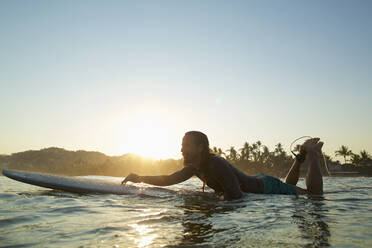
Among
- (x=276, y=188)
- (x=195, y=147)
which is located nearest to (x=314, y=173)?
(x=276, y=188)

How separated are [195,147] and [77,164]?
115 m

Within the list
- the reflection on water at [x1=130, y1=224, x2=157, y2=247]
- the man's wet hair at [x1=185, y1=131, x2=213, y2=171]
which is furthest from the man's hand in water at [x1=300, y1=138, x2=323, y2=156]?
the reflection on water at [x1=130, y1=224, x2=157, y2=247]

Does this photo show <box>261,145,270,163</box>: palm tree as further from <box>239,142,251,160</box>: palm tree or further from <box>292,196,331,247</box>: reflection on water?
<box>292,196,331,247</box>: reflection on water

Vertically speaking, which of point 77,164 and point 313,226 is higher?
point 313,226

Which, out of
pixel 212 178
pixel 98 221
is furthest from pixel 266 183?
pixel 98 221

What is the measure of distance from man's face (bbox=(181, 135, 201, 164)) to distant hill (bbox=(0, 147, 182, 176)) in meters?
72.6

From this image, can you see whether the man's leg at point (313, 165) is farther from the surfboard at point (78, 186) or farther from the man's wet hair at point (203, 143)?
the surfboard at point (78, 186)

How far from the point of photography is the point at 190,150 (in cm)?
436

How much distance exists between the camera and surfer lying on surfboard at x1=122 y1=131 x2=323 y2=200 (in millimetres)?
4141

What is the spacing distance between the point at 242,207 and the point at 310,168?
235 centimetres

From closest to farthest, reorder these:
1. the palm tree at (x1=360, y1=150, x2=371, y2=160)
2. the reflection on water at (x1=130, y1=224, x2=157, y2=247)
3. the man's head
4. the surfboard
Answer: the reflection on water at (x1=130, y1=224, x2=157, y2=247)
the man's head
the surfboard
the palm tree at (x1=360, y1=150, x2=371, y2=160)

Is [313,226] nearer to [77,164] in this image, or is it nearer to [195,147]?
[195,147]

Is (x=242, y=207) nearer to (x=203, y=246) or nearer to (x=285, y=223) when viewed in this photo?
(x=285, y=223)

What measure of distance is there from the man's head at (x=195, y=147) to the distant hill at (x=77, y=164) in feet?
238
